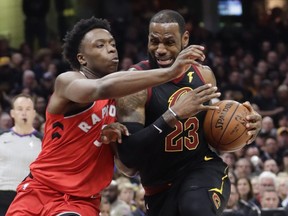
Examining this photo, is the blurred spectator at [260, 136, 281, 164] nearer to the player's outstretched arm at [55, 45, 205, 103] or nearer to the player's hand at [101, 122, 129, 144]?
the player's hand at [101, 122, 129, 144]

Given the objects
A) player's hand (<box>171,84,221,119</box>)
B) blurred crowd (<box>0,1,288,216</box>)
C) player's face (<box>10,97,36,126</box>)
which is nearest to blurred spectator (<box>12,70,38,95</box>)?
blurred crowd (<box>0,1,288,216</box>)

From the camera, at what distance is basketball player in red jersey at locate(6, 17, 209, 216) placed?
604 cm

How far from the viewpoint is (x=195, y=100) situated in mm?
5902

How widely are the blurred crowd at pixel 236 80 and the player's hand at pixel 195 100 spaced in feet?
16.2

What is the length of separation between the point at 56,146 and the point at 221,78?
36.6 feet

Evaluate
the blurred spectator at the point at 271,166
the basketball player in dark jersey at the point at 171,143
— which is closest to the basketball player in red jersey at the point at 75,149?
the basketball player in dark jersey at the point at 171,143

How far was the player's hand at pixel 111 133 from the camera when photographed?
19.8 ft

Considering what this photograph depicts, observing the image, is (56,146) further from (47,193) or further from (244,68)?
(244,68)

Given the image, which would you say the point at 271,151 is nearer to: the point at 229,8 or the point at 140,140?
the point at 140,140

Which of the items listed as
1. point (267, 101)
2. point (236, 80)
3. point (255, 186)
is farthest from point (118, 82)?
point (236, 80)

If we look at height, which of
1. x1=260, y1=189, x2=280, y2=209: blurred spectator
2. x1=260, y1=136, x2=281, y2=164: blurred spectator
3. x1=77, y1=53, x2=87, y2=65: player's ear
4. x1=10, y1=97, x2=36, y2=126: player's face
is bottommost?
x1=260, y1=136, x2=281, y2=164: blurred spectator

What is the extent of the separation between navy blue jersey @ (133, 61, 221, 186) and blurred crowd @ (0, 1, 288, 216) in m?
4.36

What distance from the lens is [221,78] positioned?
17.1 metres

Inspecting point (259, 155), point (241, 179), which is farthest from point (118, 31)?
point (241, 179)
